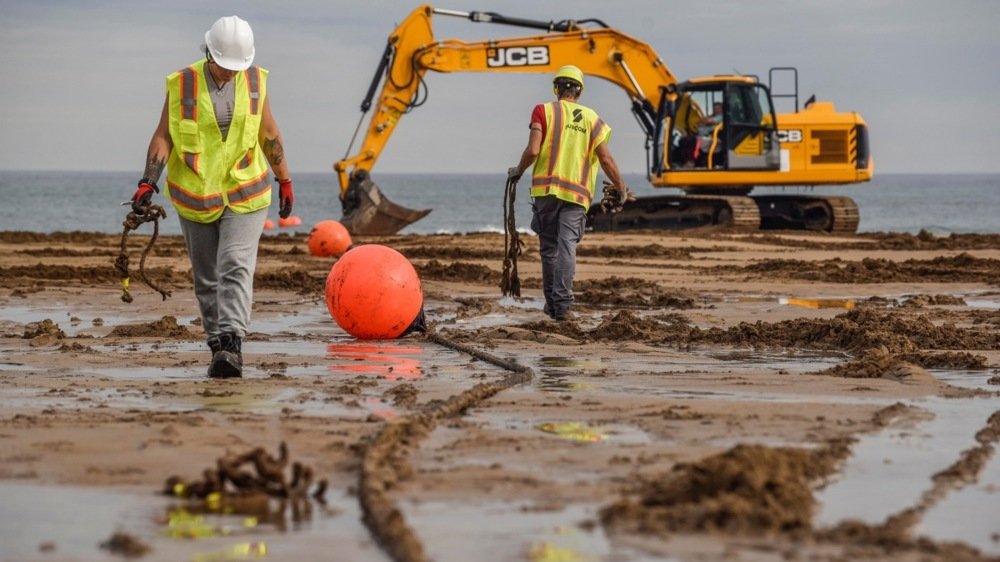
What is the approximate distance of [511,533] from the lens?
465 centimetres

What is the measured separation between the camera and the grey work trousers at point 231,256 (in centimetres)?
867

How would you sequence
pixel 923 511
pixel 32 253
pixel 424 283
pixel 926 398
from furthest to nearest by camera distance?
pixel 32 253 < pixel 424 283 < pixel 926 398 < pixel 923 511

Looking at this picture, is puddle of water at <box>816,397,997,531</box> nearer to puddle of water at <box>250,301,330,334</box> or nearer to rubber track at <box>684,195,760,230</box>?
puddle of water at <box>250,301,330,334</box>

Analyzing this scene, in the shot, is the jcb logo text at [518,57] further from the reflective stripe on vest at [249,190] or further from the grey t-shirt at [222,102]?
the grey t-shirt at [222,102]

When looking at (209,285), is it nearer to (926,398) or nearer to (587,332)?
(587,332)

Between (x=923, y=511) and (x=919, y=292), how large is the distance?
37.5ft

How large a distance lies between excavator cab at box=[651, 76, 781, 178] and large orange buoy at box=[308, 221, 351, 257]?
26.0 feet

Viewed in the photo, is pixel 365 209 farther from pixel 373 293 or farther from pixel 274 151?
pixel 274 151

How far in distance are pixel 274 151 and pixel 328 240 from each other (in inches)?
511

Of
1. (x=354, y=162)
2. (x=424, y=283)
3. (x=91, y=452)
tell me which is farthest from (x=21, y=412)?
(x=354, y=162)

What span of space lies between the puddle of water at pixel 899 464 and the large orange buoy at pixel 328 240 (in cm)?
1514

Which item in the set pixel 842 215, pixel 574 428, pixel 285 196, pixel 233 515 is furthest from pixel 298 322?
pixel 842 215

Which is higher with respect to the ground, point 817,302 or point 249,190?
point 249,190

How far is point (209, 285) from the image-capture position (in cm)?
898
